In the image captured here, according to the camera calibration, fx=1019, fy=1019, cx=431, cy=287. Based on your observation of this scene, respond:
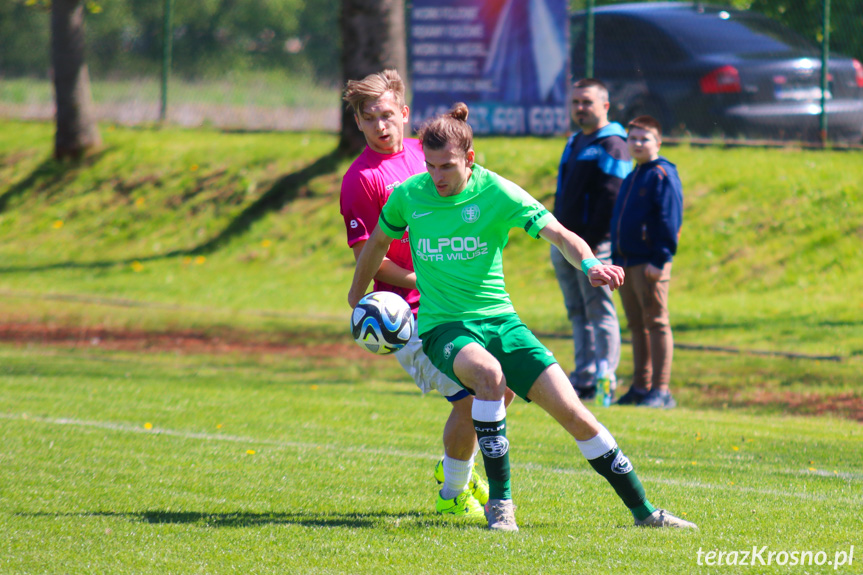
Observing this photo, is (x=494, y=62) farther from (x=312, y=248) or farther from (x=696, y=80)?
(x=312, y=248)

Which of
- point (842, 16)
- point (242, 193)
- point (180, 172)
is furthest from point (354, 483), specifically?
point (180, 172)

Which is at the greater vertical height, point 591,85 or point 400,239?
point 591,85

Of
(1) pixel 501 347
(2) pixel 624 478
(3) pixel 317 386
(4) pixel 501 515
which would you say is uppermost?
(1) pixel 501 347

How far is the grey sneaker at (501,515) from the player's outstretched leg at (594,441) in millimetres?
445

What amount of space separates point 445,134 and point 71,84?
17960 mm

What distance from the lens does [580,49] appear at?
1681 centimetres

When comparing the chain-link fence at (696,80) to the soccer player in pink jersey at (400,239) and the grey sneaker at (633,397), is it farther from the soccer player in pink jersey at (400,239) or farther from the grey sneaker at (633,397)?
the soccer player in pink jersey at (400,239)

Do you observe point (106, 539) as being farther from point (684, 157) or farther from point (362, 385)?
point (684, 157)

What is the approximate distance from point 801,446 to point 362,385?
4.34 meters

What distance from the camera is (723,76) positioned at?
583 inches

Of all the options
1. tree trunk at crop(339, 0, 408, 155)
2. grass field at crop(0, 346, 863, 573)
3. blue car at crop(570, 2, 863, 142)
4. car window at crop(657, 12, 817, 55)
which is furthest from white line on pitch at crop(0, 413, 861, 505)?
car window at crop(657, 12, 817, 55)

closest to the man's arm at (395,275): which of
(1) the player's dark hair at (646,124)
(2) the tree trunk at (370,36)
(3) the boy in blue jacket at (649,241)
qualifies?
(3) the boy in blue jacket at (649,241)

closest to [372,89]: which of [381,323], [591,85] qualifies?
[381,323]

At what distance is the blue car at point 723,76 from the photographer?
1465 cm
